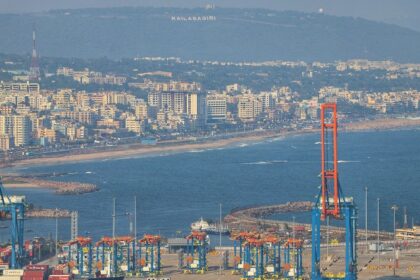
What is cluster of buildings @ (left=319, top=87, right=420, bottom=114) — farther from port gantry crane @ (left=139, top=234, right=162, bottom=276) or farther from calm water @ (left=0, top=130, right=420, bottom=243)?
port gantry crane @ (left=139, top=234, right=162, bottom=276)

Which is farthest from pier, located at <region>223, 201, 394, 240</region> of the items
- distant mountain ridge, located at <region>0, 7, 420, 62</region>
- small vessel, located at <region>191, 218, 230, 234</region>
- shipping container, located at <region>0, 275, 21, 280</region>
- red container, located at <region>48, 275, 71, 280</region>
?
distant mountain ridge, located at <region>0, 7, 420, 62</region>

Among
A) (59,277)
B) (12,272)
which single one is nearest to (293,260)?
(59,277)

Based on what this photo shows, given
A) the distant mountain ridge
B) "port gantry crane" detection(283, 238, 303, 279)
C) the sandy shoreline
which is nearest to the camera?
"port gantry crane" detection(283, 238, 303, 279)

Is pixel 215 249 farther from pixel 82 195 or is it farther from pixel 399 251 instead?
pixel 82 195

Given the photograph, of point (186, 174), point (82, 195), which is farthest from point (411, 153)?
point (82, 195)

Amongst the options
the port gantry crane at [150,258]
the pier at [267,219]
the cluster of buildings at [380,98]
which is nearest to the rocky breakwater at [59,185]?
the pier at [267,219]
